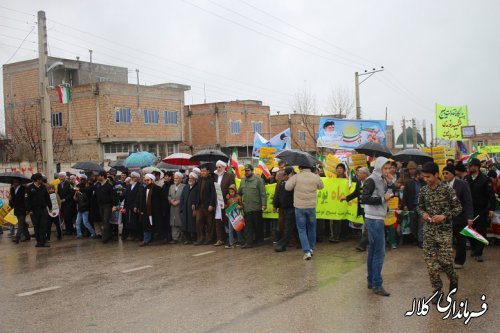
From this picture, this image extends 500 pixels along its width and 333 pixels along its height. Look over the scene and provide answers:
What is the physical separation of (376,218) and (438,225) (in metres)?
0.96

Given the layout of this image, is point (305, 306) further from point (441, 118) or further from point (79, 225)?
point (441, 118)

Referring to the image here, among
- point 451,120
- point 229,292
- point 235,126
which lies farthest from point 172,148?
point 229,292

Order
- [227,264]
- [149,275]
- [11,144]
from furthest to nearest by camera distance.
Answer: [11,144], [227,264], [149,275]

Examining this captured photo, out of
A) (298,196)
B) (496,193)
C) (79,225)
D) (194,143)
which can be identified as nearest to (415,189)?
(496,193)

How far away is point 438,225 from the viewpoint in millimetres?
6699

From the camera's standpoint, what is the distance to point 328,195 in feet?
40.7

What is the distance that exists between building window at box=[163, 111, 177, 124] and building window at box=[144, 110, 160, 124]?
0.95 m

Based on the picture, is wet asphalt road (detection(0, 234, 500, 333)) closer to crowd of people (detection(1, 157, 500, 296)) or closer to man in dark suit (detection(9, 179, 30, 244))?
crowd of people (detection(1, 157, 500, 296))

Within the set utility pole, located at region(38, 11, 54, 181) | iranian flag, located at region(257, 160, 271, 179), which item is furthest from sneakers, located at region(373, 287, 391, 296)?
utility pole, located at region(38, 11, 54, 181)

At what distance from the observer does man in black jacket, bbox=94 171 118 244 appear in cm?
1369

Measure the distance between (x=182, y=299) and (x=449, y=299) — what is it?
3714 mm

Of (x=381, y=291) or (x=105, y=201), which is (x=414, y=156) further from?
(x=105, y=201)

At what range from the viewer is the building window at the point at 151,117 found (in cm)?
4478

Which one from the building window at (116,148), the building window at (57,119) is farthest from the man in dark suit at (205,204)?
the building window at (57,119)
